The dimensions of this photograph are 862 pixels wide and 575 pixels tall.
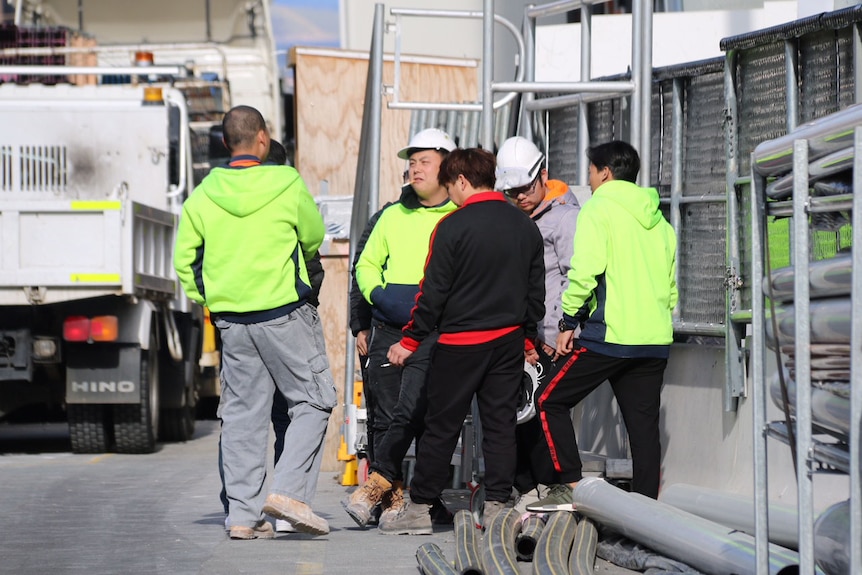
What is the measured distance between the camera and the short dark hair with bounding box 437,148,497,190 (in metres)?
6.88

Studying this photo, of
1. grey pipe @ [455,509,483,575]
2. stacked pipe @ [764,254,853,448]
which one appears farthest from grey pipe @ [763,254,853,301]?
grey pipe @ [455,509,483,575]

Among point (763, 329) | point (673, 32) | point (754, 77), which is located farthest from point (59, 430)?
point (763, 329)

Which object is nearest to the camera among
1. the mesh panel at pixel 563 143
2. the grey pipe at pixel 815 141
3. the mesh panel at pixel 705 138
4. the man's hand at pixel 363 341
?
the grey pipe at pixel 815 141

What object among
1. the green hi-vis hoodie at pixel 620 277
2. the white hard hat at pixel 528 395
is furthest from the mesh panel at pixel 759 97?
the white hard hat at pixel 528 395

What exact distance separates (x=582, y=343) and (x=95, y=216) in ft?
18.4

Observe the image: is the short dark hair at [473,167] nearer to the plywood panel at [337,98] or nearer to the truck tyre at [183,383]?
the truck tyre at [183,383]

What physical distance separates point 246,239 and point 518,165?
1478 mm

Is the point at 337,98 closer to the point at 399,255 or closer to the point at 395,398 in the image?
the point at 399,255

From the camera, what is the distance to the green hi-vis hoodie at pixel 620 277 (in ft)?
22.3

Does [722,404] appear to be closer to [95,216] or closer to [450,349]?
[450,349]

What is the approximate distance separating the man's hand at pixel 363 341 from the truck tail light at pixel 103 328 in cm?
418

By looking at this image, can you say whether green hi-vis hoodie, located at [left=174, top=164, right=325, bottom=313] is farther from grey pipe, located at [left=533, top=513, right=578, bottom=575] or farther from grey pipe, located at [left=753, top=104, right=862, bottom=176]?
grey pipe, located at [left=753, top=104, right=862, bottom=176]

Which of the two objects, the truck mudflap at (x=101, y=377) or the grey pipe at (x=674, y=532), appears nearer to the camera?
the grey pipe at (x=674, y=532)

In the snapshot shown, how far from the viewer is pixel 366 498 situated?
7.25 meters
